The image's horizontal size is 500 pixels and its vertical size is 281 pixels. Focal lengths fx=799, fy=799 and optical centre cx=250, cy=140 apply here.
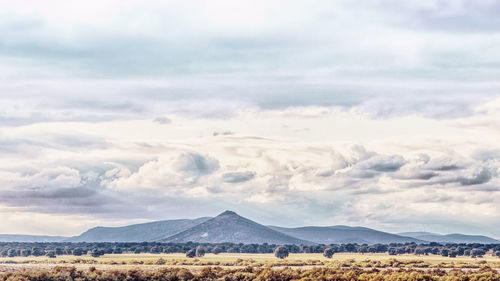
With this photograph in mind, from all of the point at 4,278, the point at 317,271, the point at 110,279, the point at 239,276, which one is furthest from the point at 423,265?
the point at 4,278

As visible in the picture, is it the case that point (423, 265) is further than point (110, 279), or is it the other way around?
point (423, 265)

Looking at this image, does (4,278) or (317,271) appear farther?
(317,271)

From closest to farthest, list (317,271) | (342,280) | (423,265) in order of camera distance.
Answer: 1. (342,280)
2. (317,271)
3. (423,265)

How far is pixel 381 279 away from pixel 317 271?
2080 centimetres

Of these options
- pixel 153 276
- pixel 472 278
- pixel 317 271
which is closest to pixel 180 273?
pixel 153 276

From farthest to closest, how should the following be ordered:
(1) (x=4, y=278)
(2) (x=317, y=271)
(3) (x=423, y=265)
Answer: (3) (x=423, y=265), (2) (x=317, y=271), (1) (x=4, y=278)

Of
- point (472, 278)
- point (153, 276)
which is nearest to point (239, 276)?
point (153, 276)

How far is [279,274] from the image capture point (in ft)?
415

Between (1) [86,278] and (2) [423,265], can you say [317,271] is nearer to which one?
(1) [86,278]

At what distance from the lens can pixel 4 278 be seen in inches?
4747

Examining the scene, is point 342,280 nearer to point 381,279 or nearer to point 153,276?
point 381,279

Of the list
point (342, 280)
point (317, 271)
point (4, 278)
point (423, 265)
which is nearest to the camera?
point (342, 280)

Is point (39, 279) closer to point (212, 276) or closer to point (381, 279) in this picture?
point (212, 276)

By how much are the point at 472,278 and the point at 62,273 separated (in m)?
62.2
